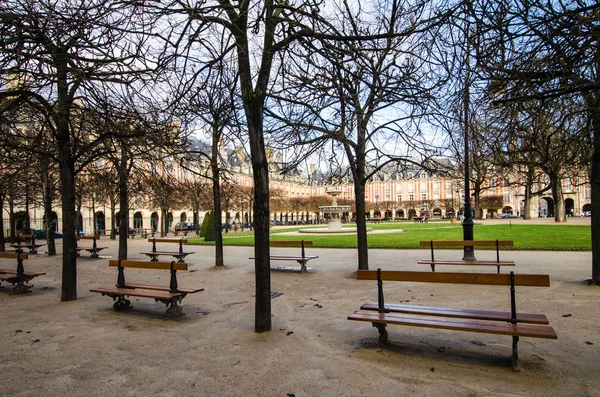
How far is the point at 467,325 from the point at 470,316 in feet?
0.86

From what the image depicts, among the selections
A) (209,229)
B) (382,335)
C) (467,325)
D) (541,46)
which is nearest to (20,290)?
(382,335)

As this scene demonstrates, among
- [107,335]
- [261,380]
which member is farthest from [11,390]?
[261,380]

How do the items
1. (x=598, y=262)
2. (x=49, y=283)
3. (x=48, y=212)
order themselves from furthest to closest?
(x=48, y=212) < (x=49, y=283) < (x=598, y=262)

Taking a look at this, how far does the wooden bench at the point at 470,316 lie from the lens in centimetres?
407

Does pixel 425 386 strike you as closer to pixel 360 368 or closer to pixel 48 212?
pixel 360 368

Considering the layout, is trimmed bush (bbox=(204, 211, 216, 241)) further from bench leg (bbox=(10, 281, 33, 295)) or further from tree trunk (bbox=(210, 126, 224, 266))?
bench leg (bbox=(10, 281, 33, 295))

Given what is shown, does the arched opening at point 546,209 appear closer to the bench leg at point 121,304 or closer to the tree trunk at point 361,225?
the tree trunk at point 361,225

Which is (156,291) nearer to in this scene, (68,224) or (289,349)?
(68,224)

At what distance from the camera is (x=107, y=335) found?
561 cm

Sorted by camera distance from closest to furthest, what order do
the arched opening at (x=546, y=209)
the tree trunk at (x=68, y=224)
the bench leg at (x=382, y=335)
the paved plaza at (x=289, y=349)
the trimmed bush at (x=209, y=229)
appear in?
the paved plaza at (x=289, y=349)
the bench leg at (x=382, y=335)
the tree trunk at (x=68, y=224)
the trimmed bush at (x=209, y=229)
the arched opening at (x=546, y=209)

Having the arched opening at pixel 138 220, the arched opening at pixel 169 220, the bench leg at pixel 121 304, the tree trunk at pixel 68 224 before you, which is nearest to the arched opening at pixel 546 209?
the arched opening at pixel 169 220

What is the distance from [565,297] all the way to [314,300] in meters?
4.77

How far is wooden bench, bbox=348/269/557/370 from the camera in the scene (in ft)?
13.4

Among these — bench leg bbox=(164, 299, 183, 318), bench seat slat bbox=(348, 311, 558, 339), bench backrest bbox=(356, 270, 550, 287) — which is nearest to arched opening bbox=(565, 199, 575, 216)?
bench backrest bbox=(356, 270, 550, 287)
